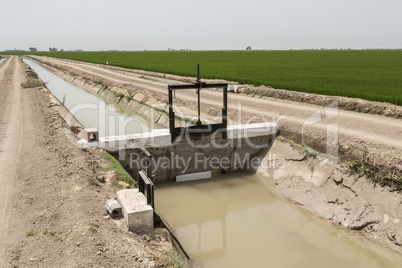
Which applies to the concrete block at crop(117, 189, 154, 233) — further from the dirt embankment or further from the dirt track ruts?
the dirt track ruts

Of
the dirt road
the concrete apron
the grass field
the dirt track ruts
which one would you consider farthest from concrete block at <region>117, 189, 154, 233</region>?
the grass field

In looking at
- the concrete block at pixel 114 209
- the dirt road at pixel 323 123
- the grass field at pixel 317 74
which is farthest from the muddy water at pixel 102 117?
the concrete block at pixel 114 209

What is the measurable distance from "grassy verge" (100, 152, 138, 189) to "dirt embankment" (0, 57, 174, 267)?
171 mm

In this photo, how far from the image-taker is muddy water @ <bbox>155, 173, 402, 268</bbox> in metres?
7.22

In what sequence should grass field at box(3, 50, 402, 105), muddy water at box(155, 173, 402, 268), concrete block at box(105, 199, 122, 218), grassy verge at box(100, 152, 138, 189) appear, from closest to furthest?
concrete block at box(105, 199, 122, 218) → muddy water at box(155, 173, 402, 268) → grassy verge at box(100, 152, 138, 189) → grass field at box(3, 50, 402, 105)

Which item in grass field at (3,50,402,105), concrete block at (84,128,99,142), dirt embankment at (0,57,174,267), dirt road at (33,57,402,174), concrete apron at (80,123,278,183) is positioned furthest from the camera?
grass field at (3,50,402,105)

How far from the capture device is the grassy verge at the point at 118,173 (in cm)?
871

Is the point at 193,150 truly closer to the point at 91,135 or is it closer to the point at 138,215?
the point at 91,135

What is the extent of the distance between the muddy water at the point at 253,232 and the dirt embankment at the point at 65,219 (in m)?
1.78

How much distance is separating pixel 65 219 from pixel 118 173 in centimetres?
287

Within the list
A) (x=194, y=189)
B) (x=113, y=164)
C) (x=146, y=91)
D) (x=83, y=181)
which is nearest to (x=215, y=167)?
(x=194, y=189)

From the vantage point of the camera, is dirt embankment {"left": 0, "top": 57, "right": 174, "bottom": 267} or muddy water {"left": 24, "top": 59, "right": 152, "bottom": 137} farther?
muddy water {"left": 24, "top": 59, "right": 152, "bottom": 137}

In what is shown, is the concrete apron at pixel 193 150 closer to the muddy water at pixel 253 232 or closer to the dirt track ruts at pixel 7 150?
the muddy water at pixel 253 232

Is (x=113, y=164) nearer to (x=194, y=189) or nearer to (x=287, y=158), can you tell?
(x=194, y=189)
